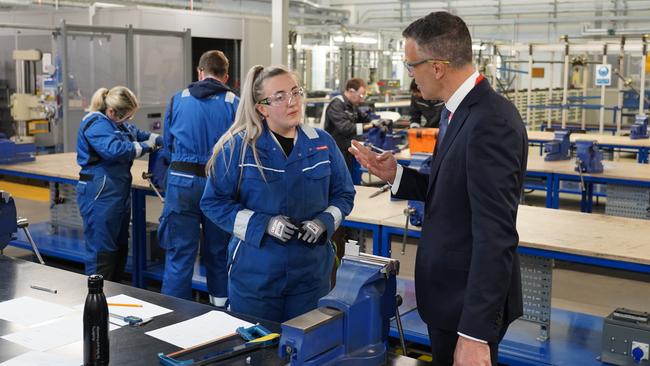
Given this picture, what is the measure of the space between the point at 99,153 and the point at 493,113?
3430 mm

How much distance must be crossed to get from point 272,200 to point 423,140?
3.20 m

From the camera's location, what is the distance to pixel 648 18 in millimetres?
13703

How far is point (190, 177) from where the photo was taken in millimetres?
4316

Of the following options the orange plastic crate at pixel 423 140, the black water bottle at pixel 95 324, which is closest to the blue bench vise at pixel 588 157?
the orange plastic crate at pixel 423 140

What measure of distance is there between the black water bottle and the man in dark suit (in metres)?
0.87

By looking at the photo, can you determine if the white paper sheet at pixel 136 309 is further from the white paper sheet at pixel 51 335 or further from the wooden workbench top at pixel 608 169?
the wooden workbench top at pixel 608 169

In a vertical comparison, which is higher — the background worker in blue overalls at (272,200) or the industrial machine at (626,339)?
the background worker in blue overalls at (272,200)

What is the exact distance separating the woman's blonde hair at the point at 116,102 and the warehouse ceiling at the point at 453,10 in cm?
787

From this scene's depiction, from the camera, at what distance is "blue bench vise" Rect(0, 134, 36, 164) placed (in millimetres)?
6219

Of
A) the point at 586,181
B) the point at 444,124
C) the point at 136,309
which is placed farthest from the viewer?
the point at 586,181

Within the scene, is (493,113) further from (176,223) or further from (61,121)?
(61,121)

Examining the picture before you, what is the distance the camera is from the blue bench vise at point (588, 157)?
6.25 m

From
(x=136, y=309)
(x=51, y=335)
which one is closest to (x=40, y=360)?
(x=51, y=335)

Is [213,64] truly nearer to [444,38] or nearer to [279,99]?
[279,99]
